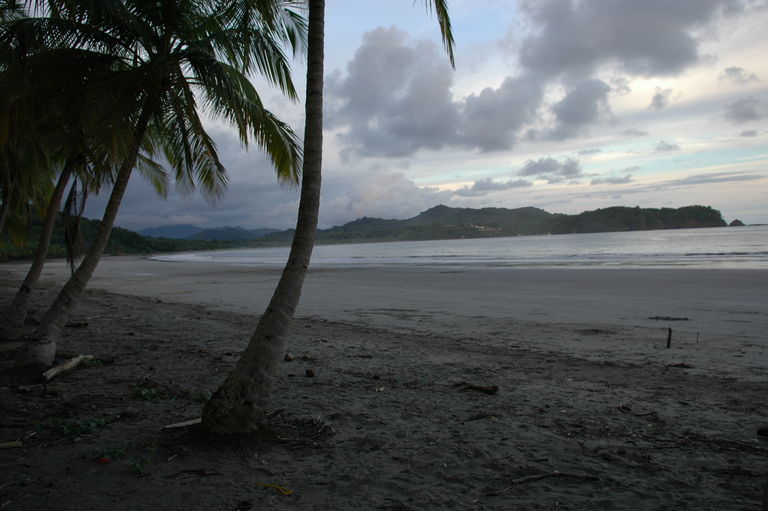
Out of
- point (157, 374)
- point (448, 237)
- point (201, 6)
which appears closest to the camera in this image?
point (157, 374)

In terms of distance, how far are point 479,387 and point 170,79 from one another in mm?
5574

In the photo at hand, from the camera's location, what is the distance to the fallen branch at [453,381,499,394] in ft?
17.2

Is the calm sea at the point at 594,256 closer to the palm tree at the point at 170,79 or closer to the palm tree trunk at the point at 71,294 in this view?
the palm tree at the point at 170,79

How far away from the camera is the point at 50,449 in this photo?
3.58m

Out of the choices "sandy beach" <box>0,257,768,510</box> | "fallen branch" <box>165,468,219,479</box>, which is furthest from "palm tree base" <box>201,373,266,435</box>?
"fallen branch" <box>165,468,219,479</box>

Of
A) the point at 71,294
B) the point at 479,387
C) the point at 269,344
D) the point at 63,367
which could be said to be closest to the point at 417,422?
the point at 479,387

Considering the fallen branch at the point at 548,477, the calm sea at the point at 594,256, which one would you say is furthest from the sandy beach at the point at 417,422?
the calm sea at the point at 594,256

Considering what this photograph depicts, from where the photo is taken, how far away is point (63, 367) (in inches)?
224

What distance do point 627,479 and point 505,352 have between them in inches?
171

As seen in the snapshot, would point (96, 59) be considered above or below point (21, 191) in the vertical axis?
above

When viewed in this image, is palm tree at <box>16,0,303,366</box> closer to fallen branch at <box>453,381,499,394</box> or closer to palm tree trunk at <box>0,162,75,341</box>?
palm tree trunk at <box>0,162,75,341</box>

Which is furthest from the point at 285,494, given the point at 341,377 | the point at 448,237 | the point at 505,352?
the point at 448,237

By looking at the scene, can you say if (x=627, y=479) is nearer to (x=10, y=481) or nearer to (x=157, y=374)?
(x=10, y=481)

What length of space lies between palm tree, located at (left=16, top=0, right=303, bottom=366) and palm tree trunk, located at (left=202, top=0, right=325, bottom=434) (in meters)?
2.56
